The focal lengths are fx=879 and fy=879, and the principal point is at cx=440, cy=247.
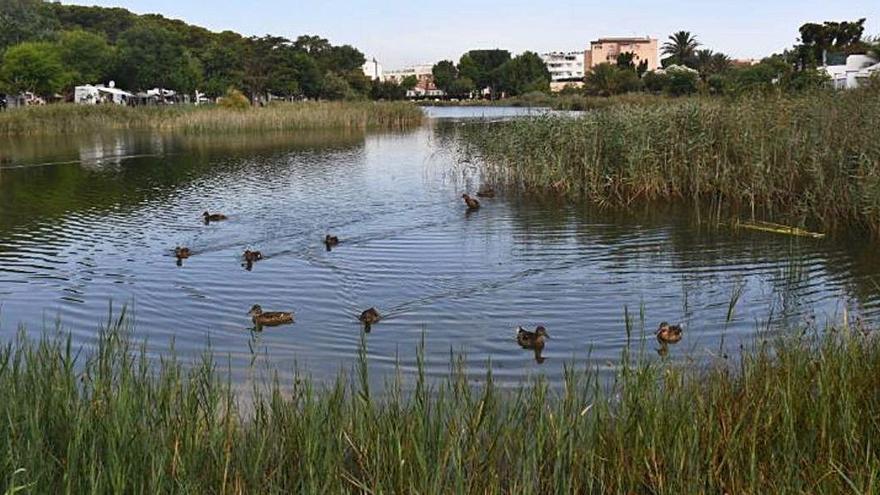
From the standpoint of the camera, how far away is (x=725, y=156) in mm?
16125

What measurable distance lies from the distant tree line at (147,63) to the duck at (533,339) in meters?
62.3

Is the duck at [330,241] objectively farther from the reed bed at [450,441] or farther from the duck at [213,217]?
the reed bed at [450,441]

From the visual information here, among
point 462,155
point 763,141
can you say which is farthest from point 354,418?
point 462,155

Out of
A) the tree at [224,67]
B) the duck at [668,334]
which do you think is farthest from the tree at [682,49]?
the duck at [668,334]

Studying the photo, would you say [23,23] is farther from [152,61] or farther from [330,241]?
[330,241]

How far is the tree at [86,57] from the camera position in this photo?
237 feet

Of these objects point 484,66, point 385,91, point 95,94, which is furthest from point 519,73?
point 95,94

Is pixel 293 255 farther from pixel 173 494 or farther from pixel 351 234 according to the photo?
pixel 173 494

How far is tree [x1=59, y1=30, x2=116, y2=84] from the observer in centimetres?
7212

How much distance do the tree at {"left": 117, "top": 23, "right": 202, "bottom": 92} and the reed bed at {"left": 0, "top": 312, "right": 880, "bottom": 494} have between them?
2915 inches

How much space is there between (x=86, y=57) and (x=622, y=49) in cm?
13376

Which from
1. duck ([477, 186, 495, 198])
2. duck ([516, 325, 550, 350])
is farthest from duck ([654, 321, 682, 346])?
duck ([477, 186, 495, 198])

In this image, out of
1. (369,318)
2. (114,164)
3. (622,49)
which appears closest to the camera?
(369,318)

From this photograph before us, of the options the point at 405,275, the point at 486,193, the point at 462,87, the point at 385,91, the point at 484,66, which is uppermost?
the point at 484,66
